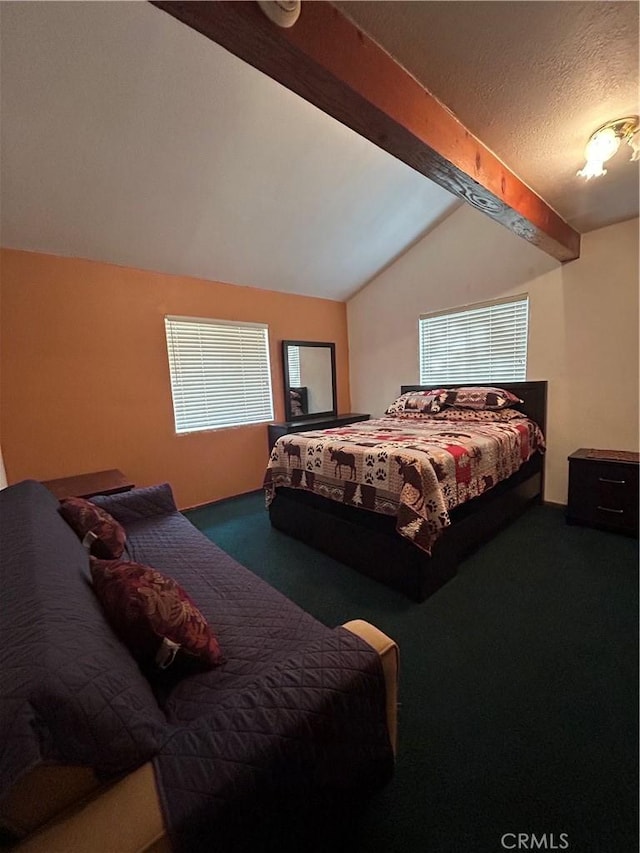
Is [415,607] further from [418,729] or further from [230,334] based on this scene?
[230,334]

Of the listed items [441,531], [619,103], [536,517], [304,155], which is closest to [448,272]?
[304,155]

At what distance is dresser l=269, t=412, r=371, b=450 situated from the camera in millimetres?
3984

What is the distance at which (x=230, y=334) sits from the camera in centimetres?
377

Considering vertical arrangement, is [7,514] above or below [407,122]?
below

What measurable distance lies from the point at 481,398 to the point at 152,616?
3.20 m

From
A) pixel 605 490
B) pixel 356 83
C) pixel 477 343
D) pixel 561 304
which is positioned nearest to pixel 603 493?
pixel 605 490

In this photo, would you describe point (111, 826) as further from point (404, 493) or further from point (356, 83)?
point (356, 83)

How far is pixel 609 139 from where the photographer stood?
1.74m

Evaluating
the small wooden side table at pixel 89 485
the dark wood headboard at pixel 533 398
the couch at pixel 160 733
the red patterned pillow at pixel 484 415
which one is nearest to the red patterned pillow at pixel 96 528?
the couch at pixel 160 733

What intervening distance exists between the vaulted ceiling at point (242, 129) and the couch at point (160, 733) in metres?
1.89

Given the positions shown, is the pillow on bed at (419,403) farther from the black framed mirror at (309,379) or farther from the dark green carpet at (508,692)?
the dark green carpet at (508,692)

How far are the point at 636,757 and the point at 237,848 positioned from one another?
4.54 ft

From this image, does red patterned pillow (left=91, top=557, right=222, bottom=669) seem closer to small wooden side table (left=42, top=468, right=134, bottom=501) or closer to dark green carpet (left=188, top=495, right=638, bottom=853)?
dark green carpet (left=188, top=495, right=638, bottom=853)

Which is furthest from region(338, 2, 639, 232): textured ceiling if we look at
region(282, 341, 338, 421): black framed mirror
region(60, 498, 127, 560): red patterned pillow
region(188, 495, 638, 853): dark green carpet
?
region(282, 341, 338, 421): black framed mirror
